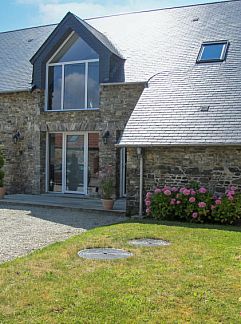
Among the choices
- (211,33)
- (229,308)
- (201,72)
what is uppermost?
(211,33)

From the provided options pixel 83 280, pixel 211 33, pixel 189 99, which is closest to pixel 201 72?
pixel 189 99

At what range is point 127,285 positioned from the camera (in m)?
5.21

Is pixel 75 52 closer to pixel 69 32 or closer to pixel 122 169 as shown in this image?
pixel 69 32

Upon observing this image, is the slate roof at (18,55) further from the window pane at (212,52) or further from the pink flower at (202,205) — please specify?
the pink flower at (202,205)

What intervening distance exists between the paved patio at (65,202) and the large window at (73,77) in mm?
3584

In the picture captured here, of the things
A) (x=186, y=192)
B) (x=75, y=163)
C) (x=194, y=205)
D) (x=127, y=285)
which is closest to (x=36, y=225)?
(x=186, y=192)

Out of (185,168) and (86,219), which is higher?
(185,168)

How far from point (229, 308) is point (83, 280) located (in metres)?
1.95

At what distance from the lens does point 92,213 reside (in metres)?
12.2

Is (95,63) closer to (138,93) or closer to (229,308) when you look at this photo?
(138,93)

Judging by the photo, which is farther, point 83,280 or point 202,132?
point 202,132

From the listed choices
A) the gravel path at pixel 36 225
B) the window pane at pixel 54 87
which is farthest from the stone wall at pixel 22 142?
the gravel path at pixel 36 225

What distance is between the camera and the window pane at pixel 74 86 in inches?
622

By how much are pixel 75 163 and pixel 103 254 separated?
9351 millimetres
